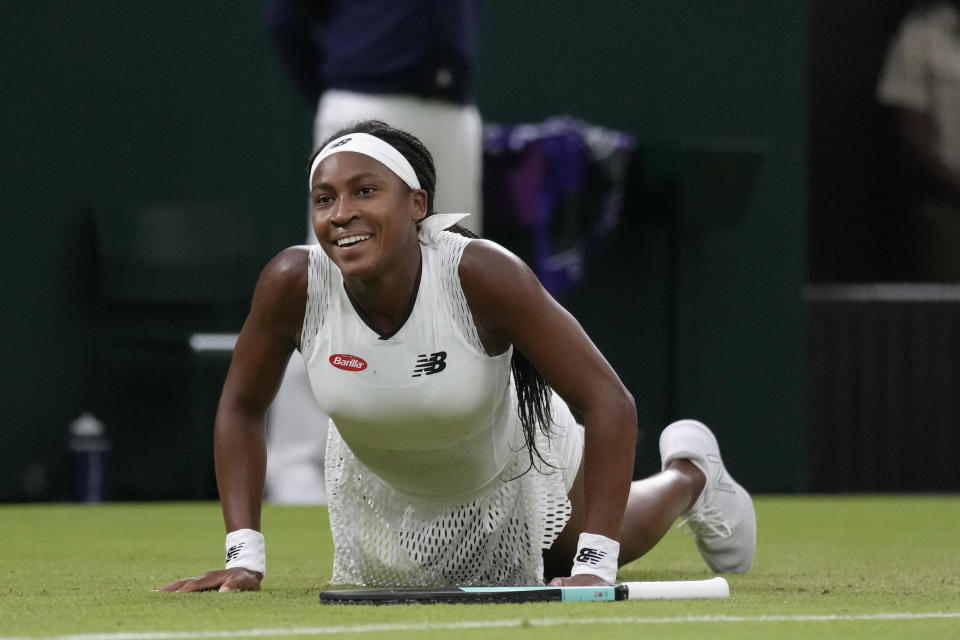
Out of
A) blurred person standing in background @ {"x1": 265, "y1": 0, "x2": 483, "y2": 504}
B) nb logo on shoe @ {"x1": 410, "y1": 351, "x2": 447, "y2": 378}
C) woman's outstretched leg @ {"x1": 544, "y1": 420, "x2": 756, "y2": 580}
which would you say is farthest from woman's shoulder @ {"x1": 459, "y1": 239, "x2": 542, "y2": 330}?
blurred person standing in background @ {"x1": 265, "y1": 0, "x2": 483, "y2": 504}

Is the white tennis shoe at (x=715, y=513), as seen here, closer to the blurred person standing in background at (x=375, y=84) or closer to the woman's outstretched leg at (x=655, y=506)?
the woman's outstretched leg at (x=655, y=506)

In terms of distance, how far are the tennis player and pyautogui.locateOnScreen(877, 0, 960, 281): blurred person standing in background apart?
587cm

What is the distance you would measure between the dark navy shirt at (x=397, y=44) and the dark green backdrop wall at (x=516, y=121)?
36.0 inches

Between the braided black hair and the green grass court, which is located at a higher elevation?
the braided black hair

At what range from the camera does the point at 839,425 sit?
8.65 metres

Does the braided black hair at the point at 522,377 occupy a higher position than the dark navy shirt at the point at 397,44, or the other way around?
the dark navy shirt at the point at 397,44

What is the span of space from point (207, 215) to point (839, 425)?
3263 mm

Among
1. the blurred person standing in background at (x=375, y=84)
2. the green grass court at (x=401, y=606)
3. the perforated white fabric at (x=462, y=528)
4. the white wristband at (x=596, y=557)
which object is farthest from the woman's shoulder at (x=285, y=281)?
the blurred person standing in background at (x=375, y=84)

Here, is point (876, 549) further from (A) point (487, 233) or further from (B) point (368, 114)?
(A) point (487, 233)

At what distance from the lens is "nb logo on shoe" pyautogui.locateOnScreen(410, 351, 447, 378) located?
3.34 metres

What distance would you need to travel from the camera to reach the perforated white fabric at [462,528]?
3.69 meters

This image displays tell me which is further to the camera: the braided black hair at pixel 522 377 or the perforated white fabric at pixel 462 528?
the perforated white fabric at pixel 462 528

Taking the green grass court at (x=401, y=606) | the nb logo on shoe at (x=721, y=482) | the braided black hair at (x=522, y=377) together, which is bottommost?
the green grass court at (x=401, y=606)

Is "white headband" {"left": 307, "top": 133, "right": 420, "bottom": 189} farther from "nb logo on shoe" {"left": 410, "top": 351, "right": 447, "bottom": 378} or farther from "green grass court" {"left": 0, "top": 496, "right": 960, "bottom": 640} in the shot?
"green grass court" {"left": 0, "top": 496, "right": 960, "bottom": 640}
